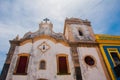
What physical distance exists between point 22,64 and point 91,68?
8.06 metres

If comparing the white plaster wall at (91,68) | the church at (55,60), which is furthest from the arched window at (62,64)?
the white plaster wall at (91,68)

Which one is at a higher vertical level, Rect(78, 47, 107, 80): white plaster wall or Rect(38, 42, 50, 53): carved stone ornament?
Rect(38, 42, 50, 53): carved stone ornament

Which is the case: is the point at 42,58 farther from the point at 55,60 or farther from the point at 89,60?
the point at 89,60

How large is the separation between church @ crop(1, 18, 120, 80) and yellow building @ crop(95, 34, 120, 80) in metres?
0.46

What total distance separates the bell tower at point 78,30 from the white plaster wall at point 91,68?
7.65 ft

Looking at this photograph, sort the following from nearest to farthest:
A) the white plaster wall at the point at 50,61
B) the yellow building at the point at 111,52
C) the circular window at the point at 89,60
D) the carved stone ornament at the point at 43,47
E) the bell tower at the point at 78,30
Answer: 1. the white plaster wall at the point at 50,61
2. the yellow building at the point at 111,52
3. the circular window at the point at 89,60
4. the carved stone ornament at the point at 43,47
5. the bell tower at the point at 78,30

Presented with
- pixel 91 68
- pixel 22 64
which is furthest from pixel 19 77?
pixel 91 68

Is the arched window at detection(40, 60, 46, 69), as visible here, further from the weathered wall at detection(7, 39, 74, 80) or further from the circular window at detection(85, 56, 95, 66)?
the circular window at detection(85, 56, 95, 66)

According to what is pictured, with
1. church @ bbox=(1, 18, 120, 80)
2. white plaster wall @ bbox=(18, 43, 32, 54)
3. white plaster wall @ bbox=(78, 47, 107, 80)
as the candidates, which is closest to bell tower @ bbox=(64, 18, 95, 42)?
church @ bbox=(1, 18, 120, 80)

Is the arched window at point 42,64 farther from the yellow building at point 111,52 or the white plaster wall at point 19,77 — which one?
the yellow building at point 111,52

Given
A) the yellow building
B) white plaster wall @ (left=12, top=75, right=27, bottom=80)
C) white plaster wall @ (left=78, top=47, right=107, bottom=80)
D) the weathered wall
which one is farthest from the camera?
the yellow building

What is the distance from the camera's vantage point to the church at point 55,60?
12.1 metres

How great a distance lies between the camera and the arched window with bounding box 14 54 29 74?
12.1m

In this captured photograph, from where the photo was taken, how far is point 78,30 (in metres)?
18.6
